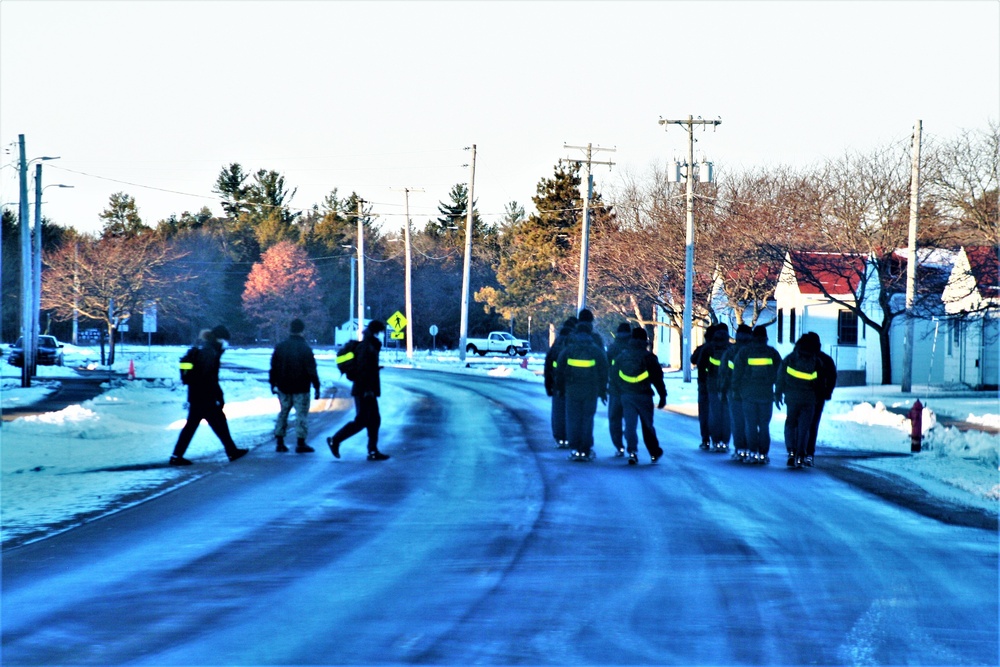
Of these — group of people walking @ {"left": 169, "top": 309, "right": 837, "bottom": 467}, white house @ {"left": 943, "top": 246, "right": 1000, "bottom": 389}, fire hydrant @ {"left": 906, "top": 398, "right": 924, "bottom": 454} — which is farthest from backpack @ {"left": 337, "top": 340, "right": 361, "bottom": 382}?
white house @ {"left": 943, "top": 246, "right": 1000, "bottom": 389}

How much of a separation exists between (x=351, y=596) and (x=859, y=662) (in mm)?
3102

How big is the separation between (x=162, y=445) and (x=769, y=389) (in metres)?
9.21

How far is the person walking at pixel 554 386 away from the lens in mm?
16219

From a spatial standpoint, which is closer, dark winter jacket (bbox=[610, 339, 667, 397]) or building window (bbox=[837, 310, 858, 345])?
dark winter jacket (bbox=[610, 339, 667, 397])

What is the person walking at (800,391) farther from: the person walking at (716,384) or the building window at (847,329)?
the building window at (847,329)

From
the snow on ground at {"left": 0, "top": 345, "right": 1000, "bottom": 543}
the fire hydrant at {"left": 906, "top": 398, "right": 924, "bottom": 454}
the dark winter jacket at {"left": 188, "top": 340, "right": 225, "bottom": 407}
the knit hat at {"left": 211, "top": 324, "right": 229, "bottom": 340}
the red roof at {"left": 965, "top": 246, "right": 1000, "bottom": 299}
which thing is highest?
the red roof at {"left": 965, "top": 246, "right": 1000, "bottom": 299}

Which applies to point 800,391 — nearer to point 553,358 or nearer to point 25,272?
point 553,358

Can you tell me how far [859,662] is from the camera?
19.2 ft

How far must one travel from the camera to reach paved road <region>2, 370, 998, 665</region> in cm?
609

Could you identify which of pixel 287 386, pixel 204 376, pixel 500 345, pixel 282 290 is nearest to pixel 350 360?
pixel 287 386

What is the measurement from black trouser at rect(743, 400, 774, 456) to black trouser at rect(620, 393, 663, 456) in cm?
122

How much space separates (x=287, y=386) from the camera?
15.5 meters

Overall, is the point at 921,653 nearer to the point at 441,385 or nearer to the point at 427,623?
the point at 427,623

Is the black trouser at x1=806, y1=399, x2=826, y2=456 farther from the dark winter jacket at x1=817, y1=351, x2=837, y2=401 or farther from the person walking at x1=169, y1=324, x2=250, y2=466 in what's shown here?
the person walking at x1=169, y1=324, x2=250, y2=466
